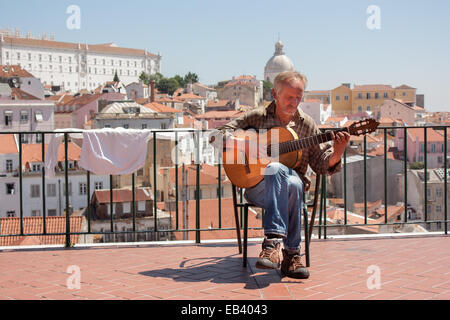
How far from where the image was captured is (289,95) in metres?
3.73

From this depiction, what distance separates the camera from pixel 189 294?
10.7 ft

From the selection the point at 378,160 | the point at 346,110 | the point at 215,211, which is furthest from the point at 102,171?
the point at 346,110

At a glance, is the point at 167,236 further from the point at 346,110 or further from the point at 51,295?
the point at 346,110

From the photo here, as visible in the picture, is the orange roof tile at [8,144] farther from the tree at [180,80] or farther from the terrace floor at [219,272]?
the tree at [180,80]

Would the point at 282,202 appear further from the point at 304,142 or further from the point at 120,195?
the point at 120,195

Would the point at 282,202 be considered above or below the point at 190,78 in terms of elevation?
below

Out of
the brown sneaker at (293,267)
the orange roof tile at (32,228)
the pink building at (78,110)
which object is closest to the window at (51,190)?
the orange roof tile at (32,228)

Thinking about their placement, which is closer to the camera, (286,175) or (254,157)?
(286,175)

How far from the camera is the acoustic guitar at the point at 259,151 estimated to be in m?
3.70

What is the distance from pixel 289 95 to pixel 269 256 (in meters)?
1.03

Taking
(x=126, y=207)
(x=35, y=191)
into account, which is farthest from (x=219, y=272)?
(x=35, y=191)

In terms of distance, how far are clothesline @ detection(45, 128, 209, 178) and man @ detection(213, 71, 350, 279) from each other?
127cm

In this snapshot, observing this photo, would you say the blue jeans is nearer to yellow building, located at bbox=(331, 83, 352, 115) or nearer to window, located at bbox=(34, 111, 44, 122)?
window, located at bbox=(34, 111, 44, 122)
